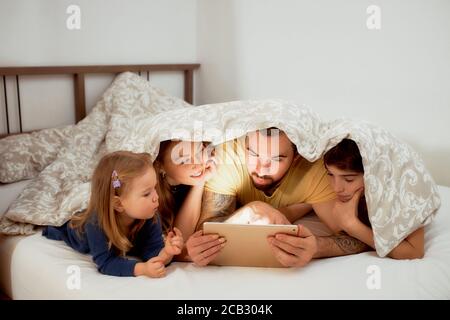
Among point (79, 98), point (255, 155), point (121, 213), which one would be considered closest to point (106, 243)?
point (121, 213)

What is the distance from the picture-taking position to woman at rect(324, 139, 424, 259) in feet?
4.26

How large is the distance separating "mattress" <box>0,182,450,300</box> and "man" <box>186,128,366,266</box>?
0.33ft

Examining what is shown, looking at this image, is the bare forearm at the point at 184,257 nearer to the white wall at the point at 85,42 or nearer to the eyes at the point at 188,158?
the eyes at the point at 188,158

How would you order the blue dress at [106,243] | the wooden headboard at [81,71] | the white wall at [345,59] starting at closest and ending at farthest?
1. the blue dress at [106,243]
2. the white wall at [345,59]
3. the wooden headboard at [81,71]

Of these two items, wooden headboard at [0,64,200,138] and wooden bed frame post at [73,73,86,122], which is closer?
wooden headboard at [0,64,200,138]

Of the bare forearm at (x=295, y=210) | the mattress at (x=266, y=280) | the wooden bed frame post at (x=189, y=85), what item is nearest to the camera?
the mattress at (x=266, y=280)

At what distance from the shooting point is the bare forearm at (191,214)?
54.7 inches

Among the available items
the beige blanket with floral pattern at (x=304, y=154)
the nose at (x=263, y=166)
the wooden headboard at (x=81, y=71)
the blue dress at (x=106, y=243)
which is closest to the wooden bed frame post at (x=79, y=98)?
the wooden headboard at (x=81, y=71)

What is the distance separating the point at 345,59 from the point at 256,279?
124 cm

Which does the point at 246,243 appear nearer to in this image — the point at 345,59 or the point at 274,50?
the point at 345,59

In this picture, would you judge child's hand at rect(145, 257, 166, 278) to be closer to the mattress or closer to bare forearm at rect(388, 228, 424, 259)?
the mattress

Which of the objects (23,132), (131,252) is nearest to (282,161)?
(131,252)

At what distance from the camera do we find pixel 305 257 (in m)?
1.21

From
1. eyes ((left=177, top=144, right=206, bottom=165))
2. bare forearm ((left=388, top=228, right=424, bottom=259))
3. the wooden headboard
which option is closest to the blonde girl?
eyes ((left=177, top=144, right=206, bottom=165))
